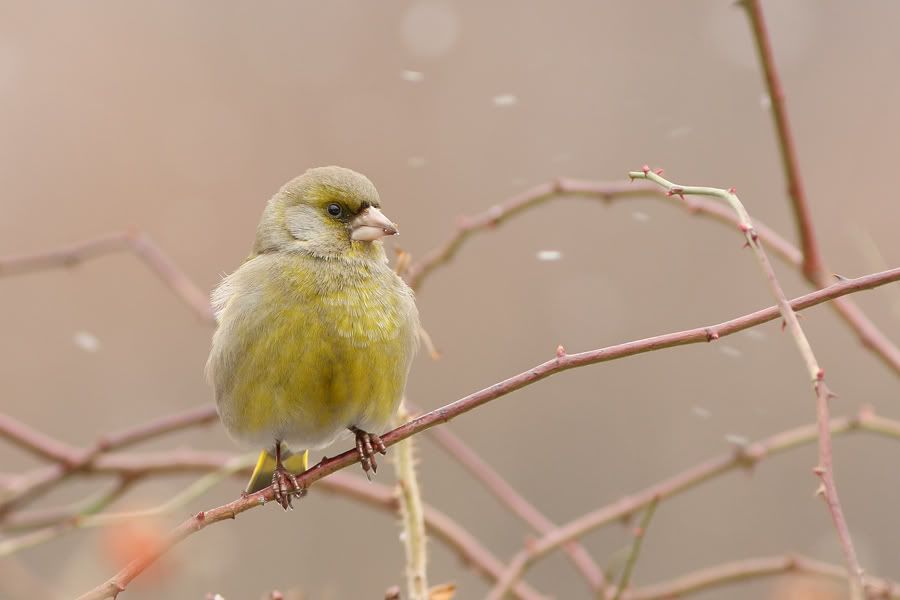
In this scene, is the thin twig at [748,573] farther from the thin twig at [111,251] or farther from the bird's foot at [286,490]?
the thin twig at [111,251]

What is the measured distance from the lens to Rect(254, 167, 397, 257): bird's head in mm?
3486

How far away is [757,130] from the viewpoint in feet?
21.9

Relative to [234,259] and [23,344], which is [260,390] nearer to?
[234,259]

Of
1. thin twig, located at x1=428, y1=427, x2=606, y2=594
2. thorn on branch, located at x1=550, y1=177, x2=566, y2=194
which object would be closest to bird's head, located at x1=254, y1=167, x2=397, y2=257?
thorn on branch, located at x1=550, y1=177, x2=566, y2=194

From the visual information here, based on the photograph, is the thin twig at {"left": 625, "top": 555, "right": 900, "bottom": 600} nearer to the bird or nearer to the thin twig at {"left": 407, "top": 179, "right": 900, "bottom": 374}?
the thin twig at {"left": 407, "top": 179, "right": 900, "bottom": 374}

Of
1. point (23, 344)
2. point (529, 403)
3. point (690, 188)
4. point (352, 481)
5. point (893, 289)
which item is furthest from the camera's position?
point (23, 344)

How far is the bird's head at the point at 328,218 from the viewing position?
349 centimetres

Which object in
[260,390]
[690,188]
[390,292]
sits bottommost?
[690,188]

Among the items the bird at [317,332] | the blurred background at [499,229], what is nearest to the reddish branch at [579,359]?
the bird at [317,332]

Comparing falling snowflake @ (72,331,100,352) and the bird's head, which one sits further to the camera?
falling snowflake @ (72,331,100,352)

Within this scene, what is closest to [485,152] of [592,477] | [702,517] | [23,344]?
[592,477]

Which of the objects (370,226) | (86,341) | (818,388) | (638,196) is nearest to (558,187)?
(638,196)

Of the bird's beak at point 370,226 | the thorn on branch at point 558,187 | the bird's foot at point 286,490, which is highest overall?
the bird's beak at point 370,226

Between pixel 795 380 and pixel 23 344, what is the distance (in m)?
4.57
